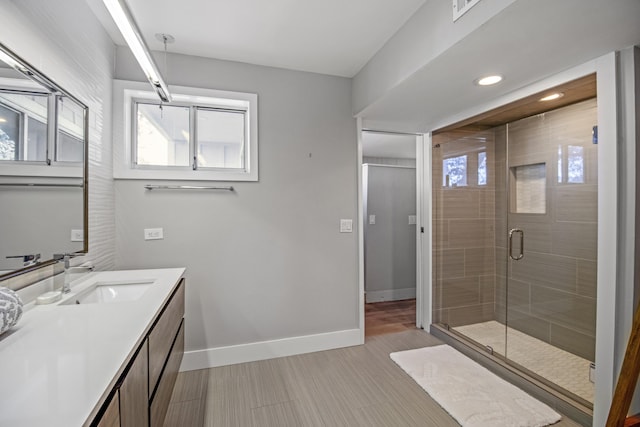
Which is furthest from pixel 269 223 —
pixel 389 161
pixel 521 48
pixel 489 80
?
pixel 389 161

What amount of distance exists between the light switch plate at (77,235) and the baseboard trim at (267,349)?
125cm

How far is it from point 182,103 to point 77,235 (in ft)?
4.51

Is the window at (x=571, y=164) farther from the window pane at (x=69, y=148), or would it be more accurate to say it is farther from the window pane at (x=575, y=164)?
the window pane at (x=69, y=148)

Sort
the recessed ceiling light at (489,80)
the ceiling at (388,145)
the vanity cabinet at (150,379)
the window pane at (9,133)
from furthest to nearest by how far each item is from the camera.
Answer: the ceiling at (388,145) → the recessed ceiling light at (489,80) → the window pane at (9,133) → the vanity cabinet at (150,379)

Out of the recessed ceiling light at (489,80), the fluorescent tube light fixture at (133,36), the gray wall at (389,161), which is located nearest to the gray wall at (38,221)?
the fluorescent tube light fixture at (133,36)

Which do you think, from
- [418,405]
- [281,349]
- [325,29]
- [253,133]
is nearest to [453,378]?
[418,405]

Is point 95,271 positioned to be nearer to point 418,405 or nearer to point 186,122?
point 186,122

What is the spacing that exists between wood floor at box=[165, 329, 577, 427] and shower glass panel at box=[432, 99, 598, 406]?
91cm

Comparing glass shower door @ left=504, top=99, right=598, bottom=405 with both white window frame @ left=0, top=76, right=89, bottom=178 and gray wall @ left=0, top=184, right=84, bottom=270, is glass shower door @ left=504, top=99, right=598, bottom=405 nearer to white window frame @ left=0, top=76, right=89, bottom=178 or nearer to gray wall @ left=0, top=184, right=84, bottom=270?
A: gray wall @ left=0, top=184, right=84, bottom=270

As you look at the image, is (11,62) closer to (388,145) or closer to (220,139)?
(220,139)

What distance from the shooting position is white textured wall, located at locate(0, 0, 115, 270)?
132cm

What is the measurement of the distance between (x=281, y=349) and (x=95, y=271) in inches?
63.2

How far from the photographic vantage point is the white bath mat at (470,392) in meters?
1.84

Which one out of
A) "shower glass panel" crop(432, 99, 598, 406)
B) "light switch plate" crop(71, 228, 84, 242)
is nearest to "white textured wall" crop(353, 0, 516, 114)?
"shower glass panel" crop(432, 99, 598, 406)
